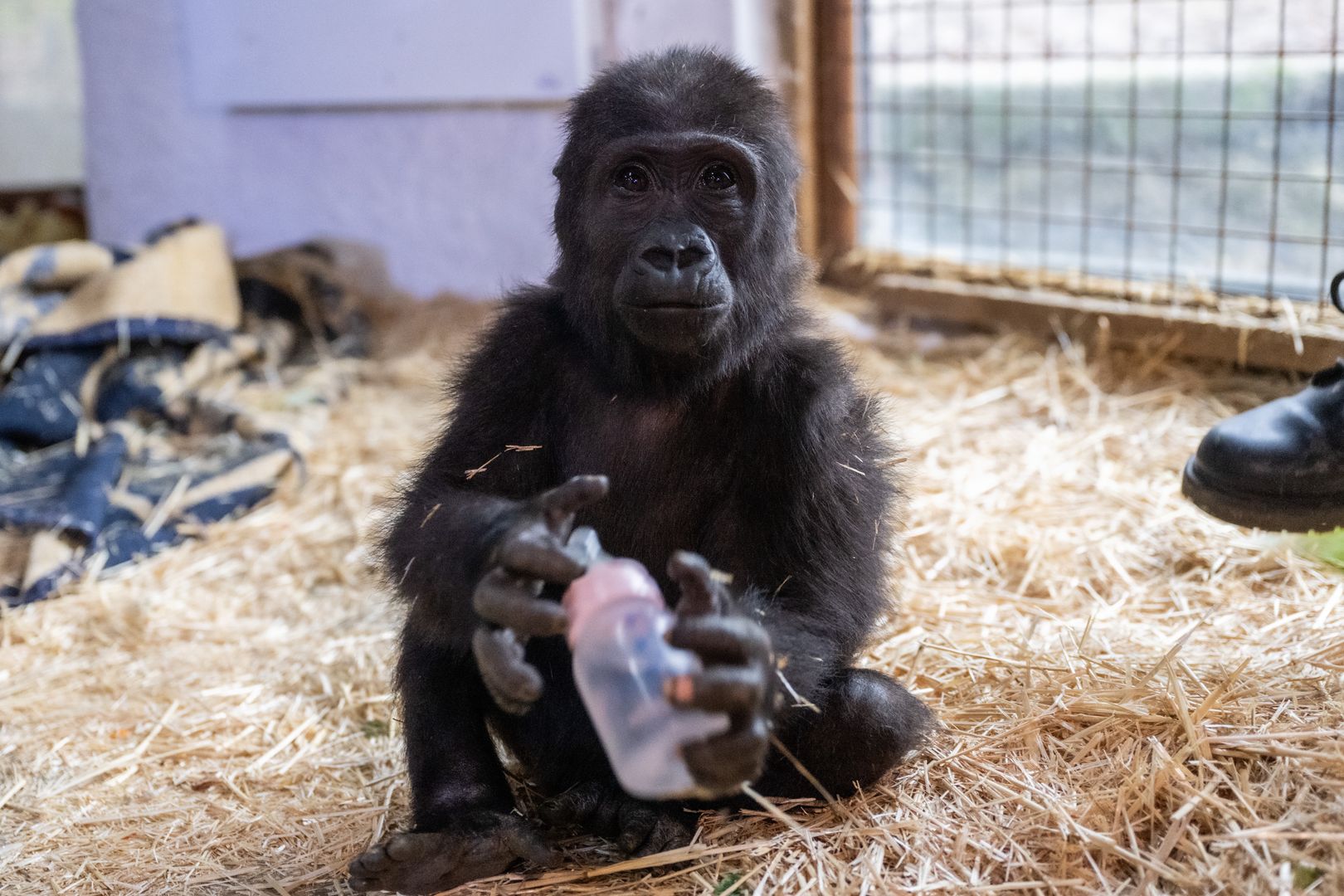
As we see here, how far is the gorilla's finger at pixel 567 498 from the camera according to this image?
7.98ft

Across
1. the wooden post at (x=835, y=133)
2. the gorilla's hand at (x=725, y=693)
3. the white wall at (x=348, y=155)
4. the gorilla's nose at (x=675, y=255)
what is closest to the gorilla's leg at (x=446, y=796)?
the gorilla's hand at (x=725, y=693)

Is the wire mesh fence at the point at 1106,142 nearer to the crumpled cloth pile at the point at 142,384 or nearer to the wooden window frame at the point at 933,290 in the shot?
the wooden window frame at the point at 933,290

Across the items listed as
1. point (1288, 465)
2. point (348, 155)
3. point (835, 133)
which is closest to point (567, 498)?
point (1288, 465)

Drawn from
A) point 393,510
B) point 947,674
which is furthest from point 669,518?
point 947,674

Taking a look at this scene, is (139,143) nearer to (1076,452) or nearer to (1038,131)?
(1038,131)

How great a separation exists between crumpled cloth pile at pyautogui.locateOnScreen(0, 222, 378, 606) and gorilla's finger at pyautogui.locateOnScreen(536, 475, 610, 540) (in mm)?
3041

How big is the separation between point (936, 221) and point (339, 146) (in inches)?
141

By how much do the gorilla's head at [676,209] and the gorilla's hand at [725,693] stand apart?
83 centimetres

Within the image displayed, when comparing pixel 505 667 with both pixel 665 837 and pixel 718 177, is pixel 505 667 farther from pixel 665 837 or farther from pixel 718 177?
pixel 718 177

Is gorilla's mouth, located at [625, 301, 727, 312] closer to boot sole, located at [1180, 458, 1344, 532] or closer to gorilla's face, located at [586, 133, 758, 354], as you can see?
gorilla's face, located at [586, 133, 758, 354]

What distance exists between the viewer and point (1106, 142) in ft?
25.3

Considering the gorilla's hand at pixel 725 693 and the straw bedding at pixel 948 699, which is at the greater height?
the gorilla's hand at pixel 725 693

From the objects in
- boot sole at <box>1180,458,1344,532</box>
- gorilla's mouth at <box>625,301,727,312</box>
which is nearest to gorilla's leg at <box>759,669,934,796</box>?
gorilla's mouth at <box>625,301,727,312</box>

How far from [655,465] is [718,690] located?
3.30 feet
